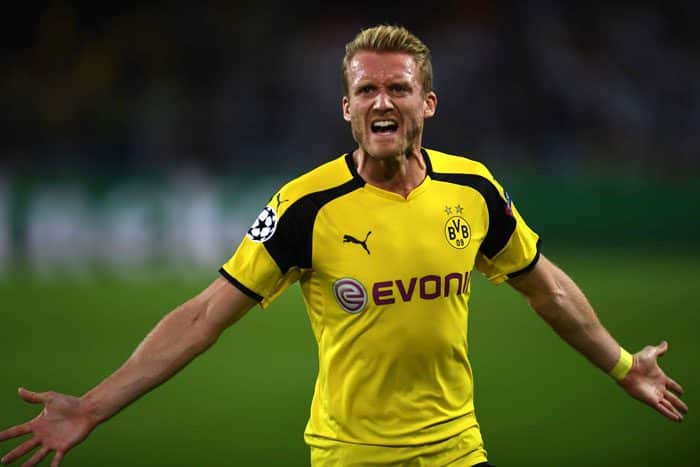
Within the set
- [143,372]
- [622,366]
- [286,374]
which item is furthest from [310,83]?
[143,372]

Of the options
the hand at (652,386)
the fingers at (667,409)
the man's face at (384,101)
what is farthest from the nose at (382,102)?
the fingers at (667,409)

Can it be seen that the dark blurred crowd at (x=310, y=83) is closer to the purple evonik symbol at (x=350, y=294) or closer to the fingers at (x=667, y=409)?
the fingers at (x=667, y=409)

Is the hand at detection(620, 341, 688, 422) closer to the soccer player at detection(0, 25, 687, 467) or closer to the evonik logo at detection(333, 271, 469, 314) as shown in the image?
the soccer player at detection(0, 25, 687, 467)

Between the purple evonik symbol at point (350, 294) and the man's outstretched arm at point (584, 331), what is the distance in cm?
75

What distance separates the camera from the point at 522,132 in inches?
677

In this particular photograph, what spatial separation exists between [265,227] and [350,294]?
15.6 inches

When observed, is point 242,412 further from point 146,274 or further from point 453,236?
point 146,274

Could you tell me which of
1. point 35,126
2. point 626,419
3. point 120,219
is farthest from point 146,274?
point 626,419

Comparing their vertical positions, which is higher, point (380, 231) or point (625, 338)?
point (380, 231)

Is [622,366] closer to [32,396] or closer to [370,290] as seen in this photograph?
[370,290]

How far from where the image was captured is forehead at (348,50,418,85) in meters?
Answer: 3.94

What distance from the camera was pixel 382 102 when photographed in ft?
12.8

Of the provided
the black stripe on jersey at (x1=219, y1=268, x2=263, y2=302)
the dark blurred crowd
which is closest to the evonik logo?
the black stripe on jersey at (x1=219, y1=268, x2=263, y2=302)

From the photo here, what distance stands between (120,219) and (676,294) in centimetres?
757
